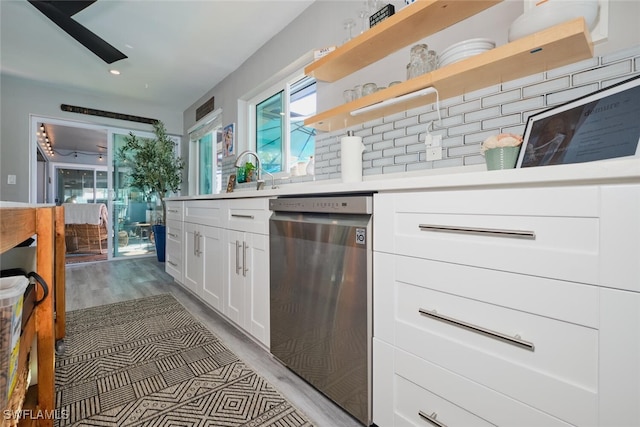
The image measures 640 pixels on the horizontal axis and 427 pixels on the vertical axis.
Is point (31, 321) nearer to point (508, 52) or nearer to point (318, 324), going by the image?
point (318, 324)

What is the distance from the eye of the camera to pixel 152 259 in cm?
480

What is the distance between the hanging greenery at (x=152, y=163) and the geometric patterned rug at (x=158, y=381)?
9.16 feet

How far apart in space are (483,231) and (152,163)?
16.0 ft

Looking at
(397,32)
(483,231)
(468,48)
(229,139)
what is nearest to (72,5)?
(229,139)

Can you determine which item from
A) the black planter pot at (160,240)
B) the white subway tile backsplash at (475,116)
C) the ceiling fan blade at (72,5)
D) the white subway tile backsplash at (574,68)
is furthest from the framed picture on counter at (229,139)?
the white subway tile backsplash at (574,68)

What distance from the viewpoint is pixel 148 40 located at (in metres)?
2.90

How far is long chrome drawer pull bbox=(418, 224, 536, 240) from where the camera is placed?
28.3 inches

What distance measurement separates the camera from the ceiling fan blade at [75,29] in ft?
6.77

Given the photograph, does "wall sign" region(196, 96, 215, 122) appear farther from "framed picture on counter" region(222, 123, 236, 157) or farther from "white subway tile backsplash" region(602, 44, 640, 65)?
"white subway tile backsplash" region(602, 44, 640, 65)

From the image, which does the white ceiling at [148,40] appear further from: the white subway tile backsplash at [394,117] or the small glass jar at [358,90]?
the white subway tile backsplash at [394,117]

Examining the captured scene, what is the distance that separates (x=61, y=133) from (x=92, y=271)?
12.7 ft

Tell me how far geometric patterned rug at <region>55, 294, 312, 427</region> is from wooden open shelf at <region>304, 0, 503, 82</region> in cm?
191

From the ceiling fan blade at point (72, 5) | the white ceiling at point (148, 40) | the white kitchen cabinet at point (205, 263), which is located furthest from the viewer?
the white ceiling at point (148, 40)

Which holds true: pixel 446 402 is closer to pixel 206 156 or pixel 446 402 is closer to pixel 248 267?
pixel 248 267
